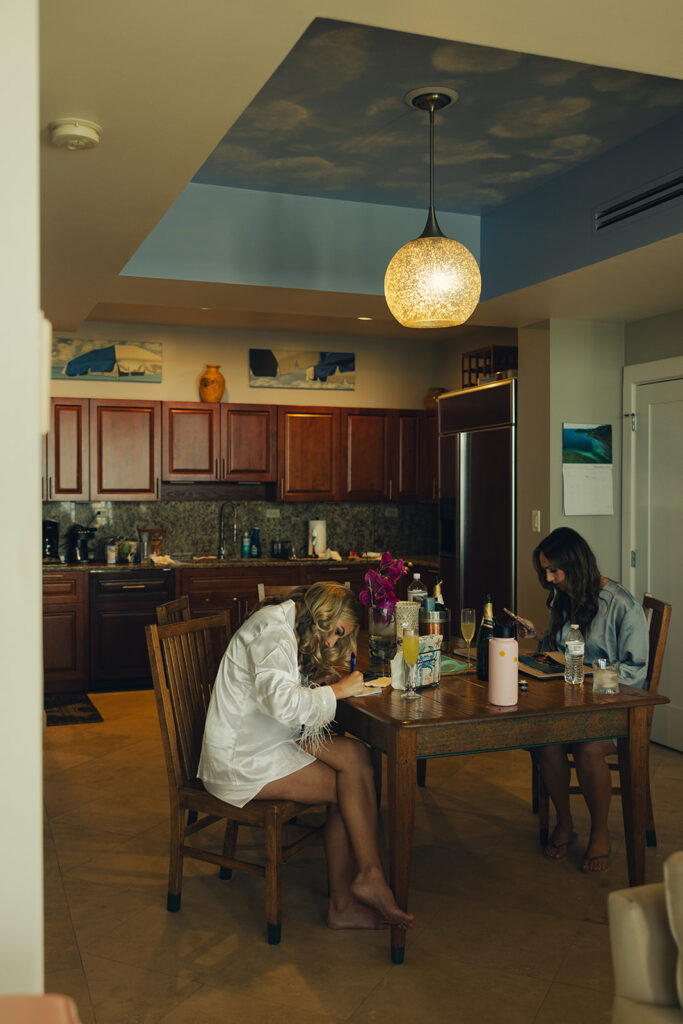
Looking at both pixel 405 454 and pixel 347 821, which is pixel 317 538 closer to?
pixel 405 454

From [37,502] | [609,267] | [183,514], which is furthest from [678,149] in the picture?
[183,514]

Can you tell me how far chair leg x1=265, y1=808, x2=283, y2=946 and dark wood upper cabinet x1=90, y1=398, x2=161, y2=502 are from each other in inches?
164

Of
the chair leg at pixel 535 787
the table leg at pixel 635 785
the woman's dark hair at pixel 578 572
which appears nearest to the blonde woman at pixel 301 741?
the table leg at pixel 635 785

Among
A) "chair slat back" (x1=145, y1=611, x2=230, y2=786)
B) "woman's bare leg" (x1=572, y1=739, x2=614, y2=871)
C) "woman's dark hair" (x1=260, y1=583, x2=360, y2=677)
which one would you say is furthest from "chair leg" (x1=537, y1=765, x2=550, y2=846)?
"chair slat back" (x1=145, y1=611, x2=230, y2=786)

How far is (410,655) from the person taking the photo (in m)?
2.98

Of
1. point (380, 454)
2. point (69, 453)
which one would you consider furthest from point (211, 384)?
point (380, 454)

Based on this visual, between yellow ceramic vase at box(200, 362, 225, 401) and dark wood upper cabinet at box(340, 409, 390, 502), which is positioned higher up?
yellow ceramic vase at box(200, 362, 225, 401)

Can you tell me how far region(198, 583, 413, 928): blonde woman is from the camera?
2816 millimetres

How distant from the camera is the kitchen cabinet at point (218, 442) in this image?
668 cm

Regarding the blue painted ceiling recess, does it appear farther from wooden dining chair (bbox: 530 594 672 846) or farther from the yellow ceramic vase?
the yellow ceramic vase

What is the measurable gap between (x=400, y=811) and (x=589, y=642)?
1274mm

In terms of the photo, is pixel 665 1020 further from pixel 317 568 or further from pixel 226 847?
pixel 317 568

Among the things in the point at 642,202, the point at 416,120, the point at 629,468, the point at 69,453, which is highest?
the point at 416,120

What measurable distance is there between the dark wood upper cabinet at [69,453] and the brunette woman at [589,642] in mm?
3899
